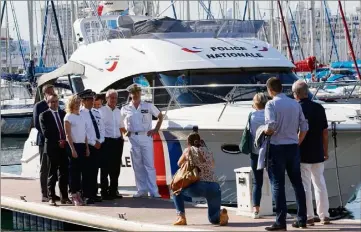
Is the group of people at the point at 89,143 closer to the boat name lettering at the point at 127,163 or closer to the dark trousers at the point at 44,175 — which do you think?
the dark trousers at the point at 44,175

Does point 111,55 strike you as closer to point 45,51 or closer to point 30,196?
point 30,196

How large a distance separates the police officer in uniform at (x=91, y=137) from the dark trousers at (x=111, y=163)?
0.78ft

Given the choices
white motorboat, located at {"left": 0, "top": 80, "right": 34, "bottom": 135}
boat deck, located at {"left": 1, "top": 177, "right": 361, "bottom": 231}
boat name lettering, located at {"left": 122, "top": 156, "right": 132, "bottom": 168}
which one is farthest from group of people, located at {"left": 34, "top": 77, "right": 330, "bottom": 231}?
white motorboat, located at {"left": 0, "top": 80, "right": 34, "bottom": 135}

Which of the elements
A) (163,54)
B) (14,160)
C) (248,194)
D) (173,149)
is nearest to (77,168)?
(173,149)

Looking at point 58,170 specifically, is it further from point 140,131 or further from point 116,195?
point 140,131

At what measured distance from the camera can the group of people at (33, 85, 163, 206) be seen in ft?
42.2

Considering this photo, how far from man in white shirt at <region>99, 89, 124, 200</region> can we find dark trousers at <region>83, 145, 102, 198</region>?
0.22 meters

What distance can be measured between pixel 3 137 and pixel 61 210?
83.4 ft

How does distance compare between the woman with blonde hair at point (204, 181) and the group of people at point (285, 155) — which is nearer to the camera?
the group of people at point (285, 155)

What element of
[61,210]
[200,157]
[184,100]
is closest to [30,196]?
[61,210]

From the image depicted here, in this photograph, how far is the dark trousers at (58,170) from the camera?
1300 cm

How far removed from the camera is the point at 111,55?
16281mm

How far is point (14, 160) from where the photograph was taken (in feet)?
93.9

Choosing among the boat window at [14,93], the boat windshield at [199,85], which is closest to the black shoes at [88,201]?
the boat windshield at [199,85]
